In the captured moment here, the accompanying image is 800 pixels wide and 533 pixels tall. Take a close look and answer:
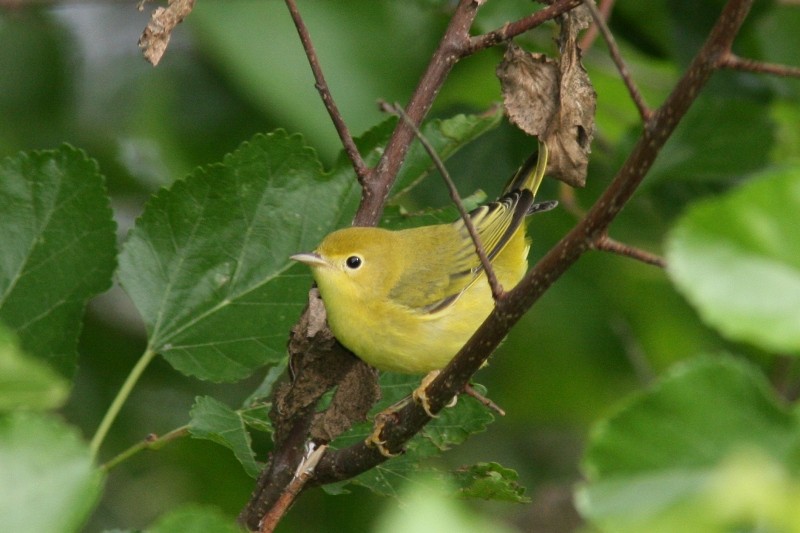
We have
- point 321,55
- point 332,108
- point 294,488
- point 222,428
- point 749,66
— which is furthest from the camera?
point 321,55

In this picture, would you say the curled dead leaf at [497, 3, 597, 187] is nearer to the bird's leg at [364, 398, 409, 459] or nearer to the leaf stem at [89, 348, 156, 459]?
the bird's leg at [364, 398, 409, 459]

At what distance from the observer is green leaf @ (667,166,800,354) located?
80cm

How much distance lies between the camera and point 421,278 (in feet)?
10.1

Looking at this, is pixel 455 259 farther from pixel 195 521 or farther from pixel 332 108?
pixel 195 521

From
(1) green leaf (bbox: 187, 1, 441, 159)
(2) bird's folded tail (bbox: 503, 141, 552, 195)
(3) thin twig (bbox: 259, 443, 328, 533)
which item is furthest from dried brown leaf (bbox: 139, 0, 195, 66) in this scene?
(1) green leaf (bbox: 187, 1, 441, 159)

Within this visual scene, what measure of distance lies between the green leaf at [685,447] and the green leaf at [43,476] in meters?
0.48

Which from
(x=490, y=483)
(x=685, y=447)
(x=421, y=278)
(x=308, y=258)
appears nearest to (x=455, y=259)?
(x=421, y=278)

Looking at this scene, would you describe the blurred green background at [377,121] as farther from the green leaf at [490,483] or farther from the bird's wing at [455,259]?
the green leaf at [490,483]

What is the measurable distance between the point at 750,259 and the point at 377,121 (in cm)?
301

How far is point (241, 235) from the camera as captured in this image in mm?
2324

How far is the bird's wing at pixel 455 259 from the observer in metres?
2.98

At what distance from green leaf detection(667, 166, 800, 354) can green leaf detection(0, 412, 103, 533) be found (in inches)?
23.8

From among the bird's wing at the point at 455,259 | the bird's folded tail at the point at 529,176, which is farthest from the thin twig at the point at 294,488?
the bird's folded tail at the point at 529,176

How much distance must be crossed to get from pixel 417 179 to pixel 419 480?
69 cm
